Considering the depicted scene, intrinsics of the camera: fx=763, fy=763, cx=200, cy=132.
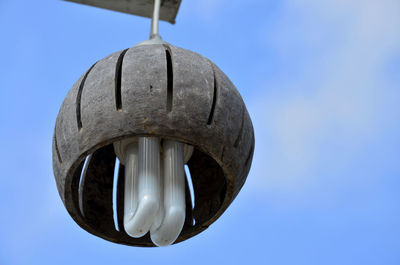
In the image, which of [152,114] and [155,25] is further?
[155,25]

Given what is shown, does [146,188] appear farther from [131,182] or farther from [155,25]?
[155,25]

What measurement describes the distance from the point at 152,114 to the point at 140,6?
2.41 meters

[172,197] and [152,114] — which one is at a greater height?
[152,114]

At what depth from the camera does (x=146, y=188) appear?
450cm

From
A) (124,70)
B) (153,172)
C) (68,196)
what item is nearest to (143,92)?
(124,70)

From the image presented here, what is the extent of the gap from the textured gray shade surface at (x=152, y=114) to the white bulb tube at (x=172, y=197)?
10.8 inches

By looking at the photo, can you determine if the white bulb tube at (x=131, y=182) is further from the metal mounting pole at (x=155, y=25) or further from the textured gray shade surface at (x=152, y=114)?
the metal mounting pole at (x=155, y=25)

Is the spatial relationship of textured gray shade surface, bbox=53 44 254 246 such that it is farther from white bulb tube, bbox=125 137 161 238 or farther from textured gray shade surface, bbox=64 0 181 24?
textured gray shade surface, bbox=64 0 181 24

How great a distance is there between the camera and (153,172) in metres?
4.58

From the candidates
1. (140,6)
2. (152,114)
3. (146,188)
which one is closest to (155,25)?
(140,6)

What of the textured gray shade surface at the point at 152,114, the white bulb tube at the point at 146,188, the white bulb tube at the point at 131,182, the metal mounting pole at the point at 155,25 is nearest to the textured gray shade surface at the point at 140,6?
the metal mounting pole at the point at 155,25

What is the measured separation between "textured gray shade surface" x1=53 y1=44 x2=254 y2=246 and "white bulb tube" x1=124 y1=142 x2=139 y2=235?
312 mm

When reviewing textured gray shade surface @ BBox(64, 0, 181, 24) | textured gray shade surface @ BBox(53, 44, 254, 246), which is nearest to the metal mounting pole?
textured gray shade surface @ BBox(53, 44, 254, 246)

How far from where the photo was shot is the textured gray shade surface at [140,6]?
21.1 feet
